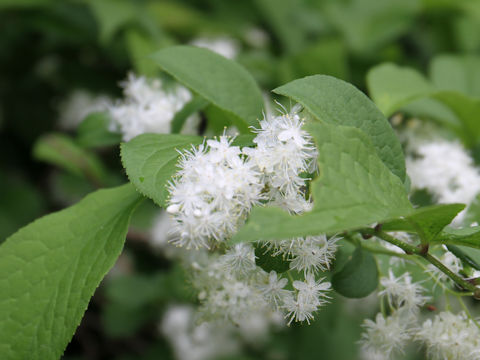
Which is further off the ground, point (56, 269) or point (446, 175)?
point (446, 175)

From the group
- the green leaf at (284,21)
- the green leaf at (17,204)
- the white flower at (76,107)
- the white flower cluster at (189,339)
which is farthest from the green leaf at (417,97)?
the green leaf at (17,204)

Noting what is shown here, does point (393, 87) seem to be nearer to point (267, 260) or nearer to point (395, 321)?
point (395, 321)

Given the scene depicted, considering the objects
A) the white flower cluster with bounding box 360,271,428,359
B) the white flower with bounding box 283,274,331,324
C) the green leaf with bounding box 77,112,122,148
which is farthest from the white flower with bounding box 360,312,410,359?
the green leaf with bounding box 77,112,122,148

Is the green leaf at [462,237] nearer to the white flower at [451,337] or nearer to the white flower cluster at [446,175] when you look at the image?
the white flower at [451,337]

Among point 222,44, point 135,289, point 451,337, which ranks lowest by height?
point 451,337

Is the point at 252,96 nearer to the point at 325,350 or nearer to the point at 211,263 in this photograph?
the point at 211,263

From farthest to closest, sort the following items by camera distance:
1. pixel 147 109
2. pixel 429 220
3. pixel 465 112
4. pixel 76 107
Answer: pixel 76 107 < pixel 465 112 < pixel 147 109 < pixel 429 220

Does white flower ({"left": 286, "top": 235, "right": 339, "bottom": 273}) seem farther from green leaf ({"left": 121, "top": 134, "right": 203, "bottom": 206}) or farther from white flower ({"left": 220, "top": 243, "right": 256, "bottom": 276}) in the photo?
green leaf ({"left": 121, "top": 134, "right": 203, "bottom": 206})

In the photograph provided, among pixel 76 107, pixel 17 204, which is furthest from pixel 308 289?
pixel 76 107
